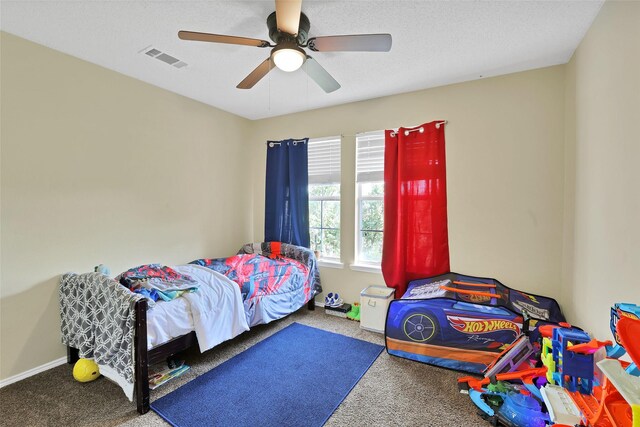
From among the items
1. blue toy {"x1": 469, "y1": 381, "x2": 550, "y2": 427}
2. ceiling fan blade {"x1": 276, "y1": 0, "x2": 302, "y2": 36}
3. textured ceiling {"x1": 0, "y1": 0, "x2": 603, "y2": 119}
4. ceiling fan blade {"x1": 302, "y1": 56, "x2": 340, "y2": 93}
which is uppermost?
textured ceiling {"x1": 0, "y1": 0, "x2": 603, "y2": 119}

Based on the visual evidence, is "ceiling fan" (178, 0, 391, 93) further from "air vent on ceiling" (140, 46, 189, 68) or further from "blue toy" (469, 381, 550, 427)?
"blue toy" (469, 381, 550, 427)

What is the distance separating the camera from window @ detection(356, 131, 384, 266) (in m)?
3.55

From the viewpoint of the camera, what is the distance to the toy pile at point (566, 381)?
1.08 metres

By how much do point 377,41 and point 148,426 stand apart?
8.95 ft

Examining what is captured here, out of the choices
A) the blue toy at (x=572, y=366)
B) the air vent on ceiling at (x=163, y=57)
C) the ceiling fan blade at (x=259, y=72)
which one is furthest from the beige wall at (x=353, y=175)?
the ceiling fan blade at (x=259, y=72)

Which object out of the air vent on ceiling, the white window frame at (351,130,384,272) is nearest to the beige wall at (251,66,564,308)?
the white window frame at (351,130,384,272)

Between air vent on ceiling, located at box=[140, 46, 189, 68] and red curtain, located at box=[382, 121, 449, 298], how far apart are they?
7.37 ft

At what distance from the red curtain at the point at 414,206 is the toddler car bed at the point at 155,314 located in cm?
126

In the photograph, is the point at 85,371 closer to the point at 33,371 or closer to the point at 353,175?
the point at 33,371

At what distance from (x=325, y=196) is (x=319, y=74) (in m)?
1.94

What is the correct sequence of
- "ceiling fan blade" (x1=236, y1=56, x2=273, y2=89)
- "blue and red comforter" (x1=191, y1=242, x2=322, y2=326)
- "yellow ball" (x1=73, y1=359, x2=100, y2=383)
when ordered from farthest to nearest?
"blue and red comforter" (x1=191, y1=242, x2=322, y2=326)
"yellow ball" (x1=73, y1=359, x2=100, y2=383)
"ceiling fan blade" (x1=236, y1=56, x2=273, y2=89)

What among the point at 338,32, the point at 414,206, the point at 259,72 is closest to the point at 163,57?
the point at 259,72

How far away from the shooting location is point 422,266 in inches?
128

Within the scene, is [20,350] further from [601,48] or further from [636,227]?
[601,48]
